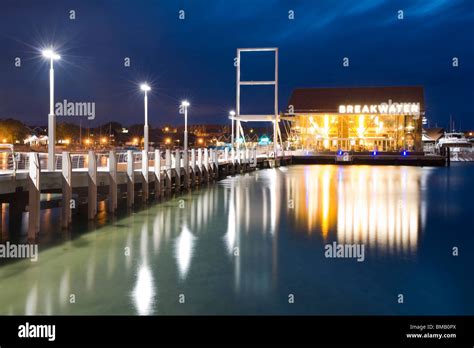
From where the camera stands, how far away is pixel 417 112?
72125mm

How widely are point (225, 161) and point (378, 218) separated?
83.0 ft

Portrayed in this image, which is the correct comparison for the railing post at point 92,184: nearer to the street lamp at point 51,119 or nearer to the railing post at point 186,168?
the street lamp at point 51,119

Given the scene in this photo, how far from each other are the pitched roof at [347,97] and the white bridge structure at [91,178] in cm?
3786

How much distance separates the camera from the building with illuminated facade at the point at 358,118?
2928 inches

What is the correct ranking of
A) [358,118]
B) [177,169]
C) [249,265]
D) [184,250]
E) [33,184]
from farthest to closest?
1. [358,118]
2. [177,169]
3. [184,250]
4. [33,184]
5. [249,265]

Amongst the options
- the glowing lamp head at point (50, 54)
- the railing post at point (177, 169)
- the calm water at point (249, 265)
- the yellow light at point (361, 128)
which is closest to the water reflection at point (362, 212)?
the calm water at point (249, 265)

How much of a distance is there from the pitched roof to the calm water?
51538mm

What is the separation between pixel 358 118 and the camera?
7725 centimetres

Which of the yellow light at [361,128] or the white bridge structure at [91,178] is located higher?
the yellow light at [361,128]

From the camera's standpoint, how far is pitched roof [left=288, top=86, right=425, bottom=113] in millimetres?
76250

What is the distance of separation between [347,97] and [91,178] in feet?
206

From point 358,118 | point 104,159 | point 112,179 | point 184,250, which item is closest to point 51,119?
point 112,179

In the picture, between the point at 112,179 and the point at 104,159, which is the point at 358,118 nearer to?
the point at 104,159
